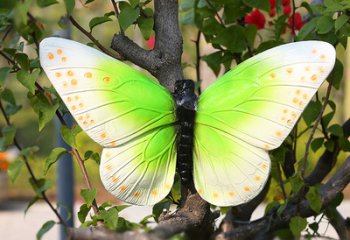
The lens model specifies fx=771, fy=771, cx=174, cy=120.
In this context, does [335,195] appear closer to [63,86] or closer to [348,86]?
[63,86]

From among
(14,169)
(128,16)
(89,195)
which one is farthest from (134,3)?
(14,169)

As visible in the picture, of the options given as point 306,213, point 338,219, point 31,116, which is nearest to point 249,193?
point 306,213

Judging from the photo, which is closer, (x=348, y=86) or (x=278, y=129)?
(x=278, y=129)

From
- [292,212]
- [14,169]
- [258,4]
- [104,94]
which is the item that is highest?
[104,94]

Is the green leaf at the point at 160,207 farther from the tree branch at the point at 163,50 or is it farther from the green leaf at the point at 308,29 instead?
the green leaf at the point at 308,29

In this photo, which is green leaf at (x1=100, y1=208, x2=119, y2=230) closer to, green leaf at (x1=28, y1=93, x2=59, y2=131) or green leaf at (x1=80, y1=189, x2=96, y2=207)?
green leaf at (x1=80, y1=189, x2=96, y2=207)

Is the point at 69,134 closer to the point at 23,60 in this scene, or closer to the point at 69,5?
the point at 23,60
